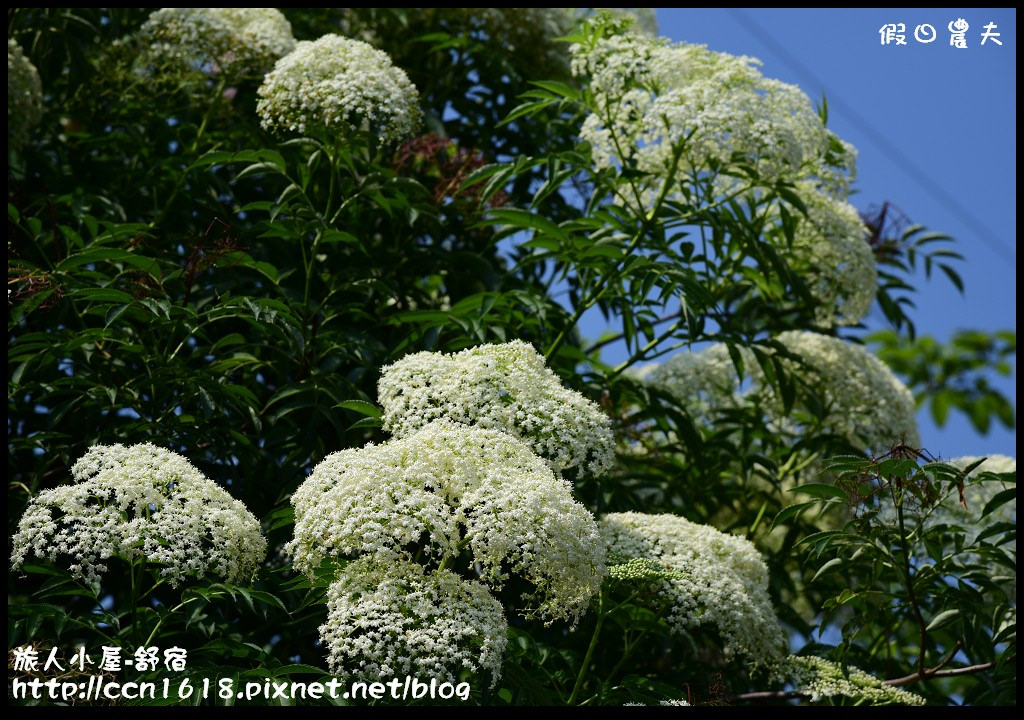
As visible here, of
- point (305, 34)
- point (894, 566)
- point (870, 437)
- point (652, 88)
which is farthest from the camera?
point (305, 34)

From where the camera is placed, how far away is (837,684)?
14.4 ft

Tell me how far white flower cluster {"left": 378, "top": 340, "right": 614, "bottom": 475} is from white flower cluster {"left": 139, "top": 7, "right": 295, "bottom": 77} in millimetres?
2855

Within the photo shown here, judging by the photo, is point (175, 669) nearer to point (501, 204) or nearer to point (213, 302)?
point (213, 302)

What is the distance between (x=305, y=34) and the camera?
763cm

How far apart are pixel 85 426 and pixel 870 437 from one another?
12.1ft

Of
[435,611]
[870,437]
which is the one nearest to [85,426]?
[435,611]

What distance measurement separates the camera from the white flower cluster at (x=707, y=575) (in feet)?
14.6

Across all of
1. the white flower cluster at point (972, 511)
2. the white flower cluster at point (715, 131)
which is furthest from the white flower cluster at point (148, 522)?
the white flower cluster at point (972, 511)

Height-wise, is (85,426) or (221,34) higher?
(221,34)

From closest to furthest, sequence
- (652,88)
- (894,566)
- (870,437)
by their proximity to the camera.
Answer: (894,566) → (652,88) → (870,437)

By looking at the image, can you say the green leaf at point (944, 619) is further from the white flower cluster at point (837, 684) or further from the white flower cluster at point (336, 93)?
the white flower cluster at point (336, 93)

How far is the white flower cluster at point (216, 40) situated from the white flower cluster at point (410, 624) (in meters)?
3.71

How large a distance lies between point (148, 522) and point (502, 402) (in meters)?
1.21

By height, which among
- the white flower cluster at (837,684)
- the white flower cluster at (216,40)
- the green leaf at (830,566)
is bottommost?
the white flower cluster at (837,684)
